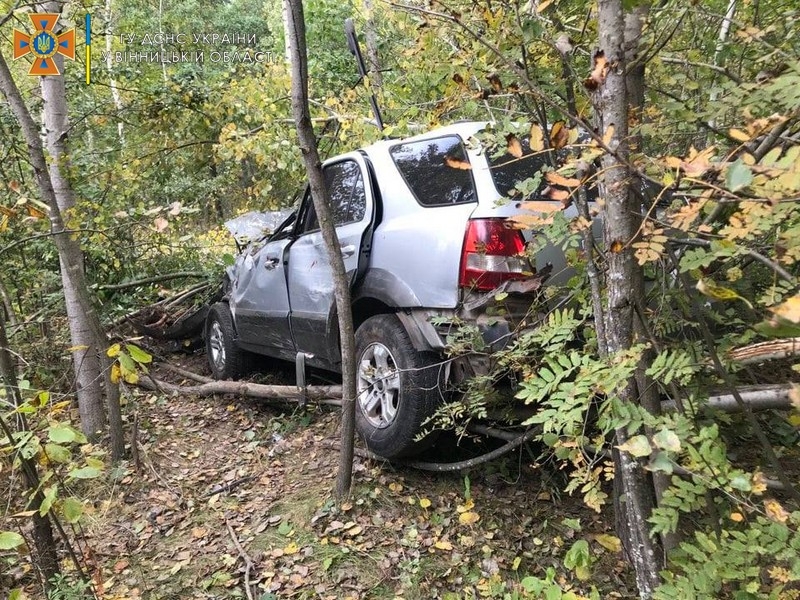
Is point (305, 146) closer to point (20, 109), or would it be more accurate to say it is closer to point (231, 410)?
point (20, 109)

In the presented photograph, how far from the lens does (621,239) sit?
168cm

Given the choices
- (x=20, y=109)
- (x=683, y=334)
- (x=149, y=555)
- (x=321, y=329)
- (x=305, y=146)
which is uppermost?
(x=20, y=109)

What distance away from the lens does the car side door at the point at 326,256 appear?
136 inches

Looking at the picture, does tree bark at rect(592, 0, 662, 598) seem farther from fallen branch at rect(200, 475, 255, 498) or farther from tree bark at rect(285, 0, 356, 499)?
fallen branch at rect(200, 475, 255, 498)

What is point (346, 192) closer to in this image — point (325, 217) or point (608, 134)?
point (325, 217)

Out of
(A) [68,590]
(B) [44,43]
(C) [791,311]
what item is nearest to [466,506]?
(A) [68,590]

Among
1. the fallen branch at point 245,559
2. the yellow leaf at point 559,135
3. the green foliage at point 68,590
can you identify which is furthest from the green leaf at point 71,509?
the yellow leaf at point 559,135

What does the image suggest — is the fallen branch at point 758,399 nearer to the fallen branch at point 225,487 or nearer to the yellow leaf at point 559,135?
the yellow leaf at point 559,135

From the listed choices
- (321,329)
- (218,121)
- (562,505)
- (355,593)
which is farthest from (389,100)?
(355,593)

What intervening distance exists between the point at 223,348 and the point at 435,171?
326cm

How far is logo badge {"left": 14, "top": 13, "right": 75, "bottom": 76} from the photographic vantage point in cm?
374

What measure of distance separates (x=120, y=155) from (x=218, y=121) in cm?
139

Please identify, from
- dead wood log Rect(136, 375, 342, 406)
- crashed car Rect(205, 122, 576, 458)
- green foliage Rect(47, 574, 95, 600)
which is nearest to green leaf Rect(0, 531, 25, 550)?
green foliage Rect(47, 574, 95, 600)

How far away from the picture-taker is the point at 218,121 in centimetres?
666
